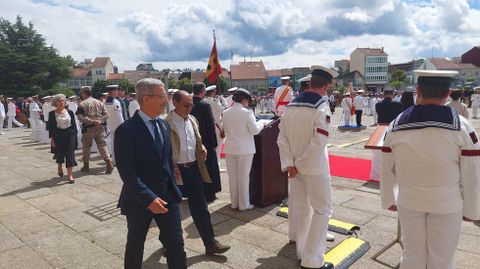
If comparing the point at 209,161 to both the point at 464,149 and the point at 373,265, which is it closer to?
the point at 373,265

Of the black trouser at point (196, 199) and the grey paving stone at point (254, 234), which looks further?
the grey paving stone at point (254, 234)

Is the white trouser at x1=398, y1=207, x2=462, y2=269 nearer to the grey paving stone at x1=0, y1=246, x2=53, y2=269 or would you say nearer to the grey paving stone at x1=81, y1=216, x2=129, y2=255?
the grey paving stone at x1=81, y1=216, x2=129, y2=255

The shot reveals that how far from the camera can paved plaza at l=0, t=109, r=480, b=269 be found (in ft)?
13.3

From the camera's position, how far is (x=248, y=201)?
5672mm

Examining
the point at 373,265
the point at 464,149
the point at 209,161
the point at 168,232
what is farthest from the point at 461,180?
the point at 209,161

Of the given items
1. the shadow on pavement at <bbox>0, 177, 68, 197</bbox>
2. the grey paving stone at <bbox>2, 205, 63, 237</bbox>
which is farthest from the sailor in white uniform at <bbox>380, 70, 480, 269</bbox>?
the shadow on pavement at <bbox>0, 177, 68, 197</bbox>

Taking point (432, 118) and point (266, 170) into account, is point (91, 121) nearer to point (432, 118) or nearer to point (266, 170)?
point (266, 170)

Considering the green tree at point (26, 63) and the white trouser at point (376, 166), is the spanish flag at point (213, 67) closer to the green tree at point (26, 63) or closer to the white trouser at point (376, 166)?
the white trouser at point (376, 166)

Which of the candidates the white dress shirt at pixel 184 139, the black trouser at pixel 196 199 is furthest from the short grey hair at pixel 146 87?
the black trouser at pixel 196 199

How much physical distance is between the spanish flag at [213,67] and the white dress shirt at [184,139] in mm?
4756

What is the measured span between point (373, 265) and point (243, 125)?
2.57 meters

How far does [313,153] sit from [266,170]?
230 cm

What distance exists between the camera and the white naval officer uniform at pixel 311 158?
3.52 m

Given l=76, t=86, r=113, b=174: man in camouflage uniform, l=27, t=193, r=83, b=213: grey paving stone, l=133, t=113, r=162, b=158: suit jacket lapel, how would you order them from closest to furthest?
l=133, t=113, r=162, b=158: suit jacket lapel → l=27, t=193, r=83, b=213: grey paving stone → l=76, t=86, r=113, b=174: man in camouflage uniform
